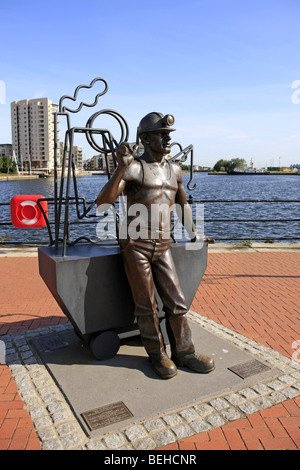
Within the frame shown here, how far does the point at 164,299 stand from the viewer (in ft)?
11.2

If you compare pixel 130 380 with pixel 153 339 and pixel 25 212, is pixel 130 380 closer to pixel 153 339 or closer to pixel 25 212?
pixel 153 339

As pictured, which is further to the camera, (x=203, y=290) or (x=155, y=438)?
(x=203, y=290)

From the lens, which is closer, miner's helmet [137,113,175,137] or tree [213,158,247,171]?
miner's helmet [137,113,175,137]

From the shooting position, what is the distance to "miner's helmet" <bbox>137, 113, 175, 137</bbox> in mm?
3168

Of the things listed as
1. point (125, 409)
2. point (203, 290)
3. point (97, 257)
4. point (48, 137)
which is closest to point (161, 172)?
point (97, 257)

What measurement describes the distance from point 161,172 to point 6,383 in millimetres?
2225

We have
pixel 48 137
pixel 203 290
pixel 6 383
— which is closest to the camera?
pixel 6 383

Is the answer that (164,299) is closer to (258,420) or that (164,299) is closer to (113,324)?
(113,324)

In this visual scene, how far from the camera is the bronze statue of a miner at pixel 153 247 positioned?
3.22 m

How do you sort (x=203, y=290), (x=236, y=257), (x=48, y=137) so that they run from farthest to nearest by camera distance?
(x=48, y=137) < (x=236, y=257) < (x=203, y=290)

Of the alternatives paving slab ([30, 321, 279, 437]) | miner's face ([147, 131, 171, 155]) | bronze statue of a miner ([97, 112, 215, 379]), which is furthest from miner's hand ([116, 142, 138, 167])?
paving slab ([30, 321, 279, 437])

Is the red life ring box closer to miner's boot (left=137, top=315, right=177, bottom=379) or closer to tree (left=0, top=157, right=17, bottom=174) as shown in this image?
miner's boot (left=137, top=315, right=177, bottom=379)

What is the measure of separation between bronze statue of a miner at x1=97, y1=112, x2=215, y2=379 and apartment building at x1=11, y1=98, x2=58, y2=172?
115m

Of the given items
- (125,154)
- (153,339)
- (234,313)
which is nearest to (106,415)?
(153,339)
